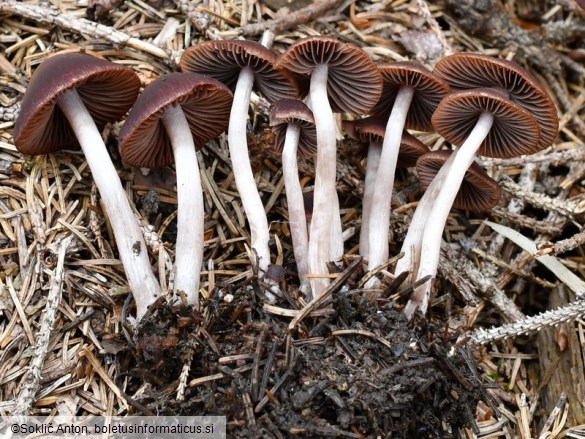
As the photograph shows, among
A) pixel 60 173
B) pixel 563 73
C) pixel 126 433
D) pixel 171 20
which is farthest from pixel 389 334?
pixel 563 73

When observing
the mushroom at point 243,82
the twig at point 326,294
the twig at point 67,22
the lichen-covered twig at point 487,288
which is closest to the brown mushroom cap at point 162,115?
A: the mushroom at point 243,82

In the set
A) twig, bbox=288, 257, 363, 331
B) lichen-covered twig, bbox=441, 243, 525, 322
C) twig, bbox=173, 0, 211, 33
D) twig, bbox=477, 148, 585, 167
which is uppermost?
twig, bbox=173, 0, 211, 33

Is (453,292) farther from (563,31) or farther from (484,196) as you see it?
(563,31)

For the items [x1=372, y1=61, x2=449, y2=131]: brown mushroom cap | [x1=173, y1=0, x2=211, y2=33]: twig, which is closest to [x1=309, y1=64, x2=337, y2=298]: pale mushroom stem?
[x1=372, y1=61, x2=449, y2=131]: brown mushroom cap

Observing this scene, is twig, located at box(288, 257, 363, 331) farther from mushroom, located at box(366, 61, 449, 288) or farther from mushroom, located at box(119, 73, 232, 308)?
mushroom, located at box(119, 73, 232, 308)

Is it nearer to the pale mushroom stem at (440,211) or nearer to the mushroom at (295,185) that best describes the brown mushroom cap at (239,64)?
the mushroom at (295,185)

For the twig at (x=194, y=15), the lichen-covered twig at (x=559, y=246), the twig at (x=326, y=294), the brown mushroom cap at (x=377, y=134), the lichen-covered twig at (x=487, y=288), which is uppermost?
the twig at (x=194, y=15)

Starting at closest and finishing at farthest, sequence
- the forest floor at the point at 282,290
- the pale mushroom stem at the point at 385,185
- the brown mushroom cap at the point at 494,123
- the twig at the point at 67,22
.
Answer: the forest floor at the point at 282,290 < the brown mushroom cap at the point at 494,123 < the pale mushroom stem at the point at 385,185 < the twig at the point at 67,22
